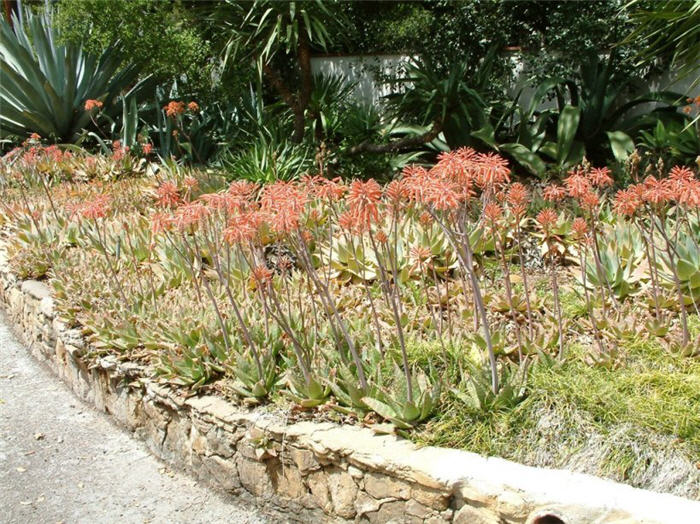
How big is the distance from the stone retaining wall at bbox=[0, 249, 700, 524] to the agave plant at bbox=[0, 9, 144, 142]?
24.5 feet

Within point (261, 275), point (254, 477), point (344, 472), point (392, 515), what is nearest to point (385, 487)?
point (392, 515)

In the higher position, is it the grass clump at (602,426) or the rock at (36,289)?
the grass clump at (602,426)

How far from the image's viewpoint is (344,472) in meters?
3.71

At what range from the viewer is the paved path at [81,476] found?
4102 millimetres

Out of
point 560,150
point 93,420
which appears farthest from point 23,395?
point 560,150

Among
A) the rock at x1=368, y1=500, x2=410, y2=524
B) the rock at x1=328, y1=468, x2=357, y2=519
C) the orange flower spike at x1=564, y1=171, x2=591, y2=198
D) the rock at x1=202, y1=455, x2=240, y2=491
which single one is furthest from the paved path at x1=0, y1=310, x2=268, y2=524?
the orange flower spike at x1=564, y1=171, x2=591, y2=198

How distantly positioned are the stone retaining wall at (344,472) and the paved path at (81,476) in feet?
0.41

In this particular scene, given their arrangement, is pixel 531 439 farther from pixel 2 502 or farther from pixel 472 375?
pixel 2 502

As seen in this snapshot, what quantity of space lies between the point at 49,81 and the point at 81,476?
344 inches

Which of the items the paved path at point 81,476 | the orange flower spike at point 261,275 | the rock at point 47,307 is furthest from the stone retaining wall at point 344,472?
the rock at point 47,307

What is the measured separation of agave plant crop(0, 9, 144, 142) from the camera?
37.6 ft

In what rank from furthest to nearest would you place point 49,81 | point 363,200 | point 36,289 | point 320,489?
point 49,81 → point 36,289 → point 320,489 → point 363,200

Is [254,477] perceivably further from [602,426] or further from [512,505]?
[602,426]

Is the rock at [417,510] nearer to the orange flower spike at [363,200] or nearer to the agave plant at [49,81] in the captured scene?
the orange flower spike at [363,200]
